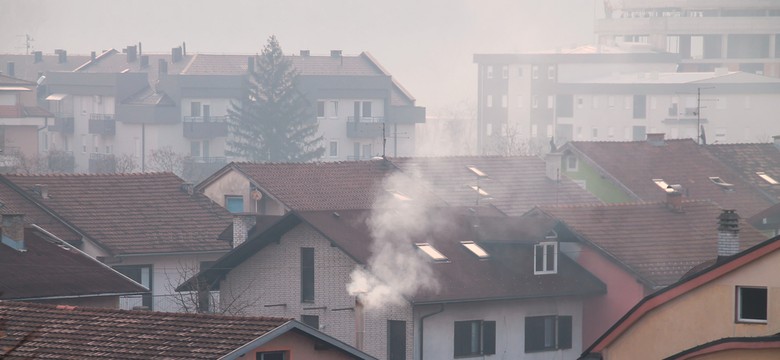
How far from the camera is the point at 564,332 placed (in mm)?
40500

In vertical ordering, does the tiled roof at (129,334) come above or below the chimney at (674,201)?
below

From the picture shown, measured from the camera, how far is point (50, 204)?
45656mm

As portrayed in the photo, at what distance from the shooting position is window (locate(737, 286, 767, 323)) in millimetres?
25406

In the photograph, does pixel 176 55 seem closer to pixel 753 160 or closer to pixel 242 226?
pixel 753 160

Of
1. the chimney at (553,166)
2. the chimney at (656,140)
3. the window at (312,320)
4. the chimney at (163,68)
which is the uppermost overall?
the chimney at (163,68)

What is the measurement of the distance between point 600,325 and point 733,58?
432 feet

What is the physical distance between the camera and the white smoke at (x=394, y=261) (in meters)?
38.2

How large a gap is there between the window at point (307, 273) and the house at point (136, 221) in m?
2.89

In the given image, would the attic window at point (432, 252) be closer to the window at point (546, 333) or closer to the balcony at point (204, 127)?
the window at point (546, 333)

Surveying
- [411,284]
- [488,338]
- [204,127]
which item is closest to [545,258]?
[488,338]

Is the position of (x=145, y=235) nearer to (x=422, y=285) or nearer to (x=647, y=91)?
(x=422, y=285)

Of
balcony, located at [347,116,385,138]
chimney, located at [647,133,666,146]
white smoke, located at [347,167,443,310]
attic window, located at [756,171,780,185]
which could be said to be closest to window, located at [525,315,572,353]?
white smoke, located at [347,167,443,310]

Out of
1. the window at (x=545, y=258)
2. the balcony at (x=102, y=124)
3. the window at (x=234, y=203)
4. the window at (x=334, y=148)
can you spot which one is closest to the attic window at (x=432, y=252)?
the window at (x=545, y=258)

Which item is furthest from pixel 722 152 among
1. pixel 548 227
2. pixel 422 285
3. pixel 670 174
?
pixel 422 285
